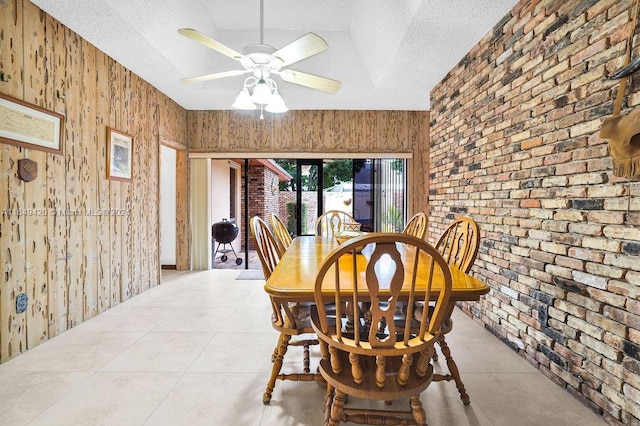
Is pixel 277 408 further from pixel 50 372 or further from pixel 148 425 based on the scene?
pixel 50 372

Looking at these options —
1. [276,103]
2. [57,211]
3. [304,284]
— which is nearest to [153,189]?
[57,211]

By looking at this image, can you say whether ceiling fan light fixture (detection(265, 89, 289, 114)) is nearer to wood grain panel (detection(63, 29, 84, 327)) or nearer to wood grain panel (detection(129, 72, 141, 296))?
wood grain panel (detection(63, 29, 84, 327))

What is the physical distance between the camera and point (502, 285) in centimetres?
252

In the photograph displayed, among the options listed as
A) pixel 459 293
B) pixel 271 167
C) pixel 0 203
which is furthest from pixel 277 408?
pixel 271 167

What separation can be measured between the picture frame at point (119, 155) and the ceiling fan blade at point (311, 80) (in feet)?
6.24

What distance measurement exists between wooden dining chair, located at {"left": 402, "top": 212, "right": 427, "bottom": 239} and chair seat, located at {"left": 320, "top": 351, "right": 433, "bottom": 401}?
1470 mm

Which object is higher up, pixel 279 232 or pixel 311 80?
pixel 311 80

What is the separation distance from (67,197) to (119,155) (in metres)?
0.84

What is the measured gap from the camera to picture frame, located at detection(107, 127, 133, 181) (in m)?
3.16

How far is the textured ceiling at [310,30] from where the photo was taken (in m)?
2.49

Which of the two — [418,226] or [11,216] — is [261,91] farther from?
[11,216]

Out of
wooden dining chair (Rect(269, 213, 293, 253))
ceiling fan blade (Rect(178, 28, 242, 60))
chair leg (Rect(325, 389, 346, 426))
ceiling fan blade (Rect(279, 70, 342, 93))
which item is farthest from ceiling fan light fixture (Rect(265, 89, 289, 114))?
chair leg (Rect(325, 389, 346, 426))

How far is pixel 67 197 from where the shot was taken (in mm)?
2639

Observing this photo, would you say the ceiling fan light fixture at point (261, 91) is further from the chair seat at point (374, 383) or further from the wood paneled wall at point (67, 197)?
the chair seat at point (374, 383)
